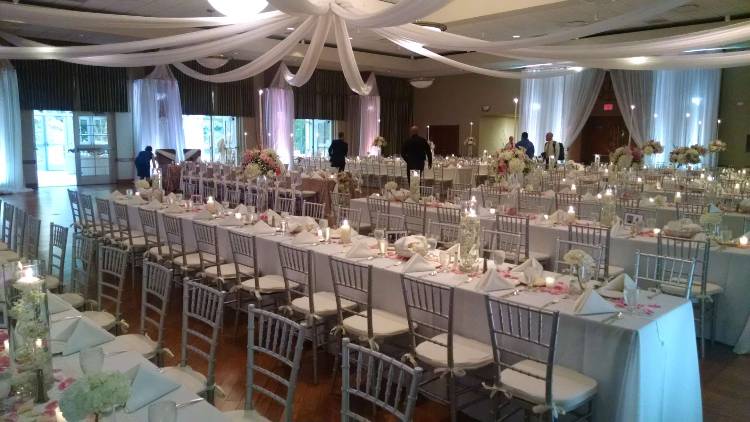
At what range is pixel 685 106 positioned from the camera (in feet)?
51.1

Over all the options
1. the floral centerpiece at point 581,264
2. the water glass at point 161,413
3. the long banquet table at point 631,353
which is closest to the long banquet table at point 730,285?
the long banquet table at point 631,353

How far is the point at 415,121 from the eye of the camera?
23.4 metres

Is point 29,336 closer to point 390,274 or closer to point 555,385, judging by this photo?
point 390,274

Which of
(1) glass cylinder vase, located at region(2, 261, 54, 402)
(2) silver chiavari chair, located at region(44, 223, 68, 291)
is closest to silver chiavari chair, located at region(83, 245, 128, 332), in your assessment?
(2) silver chiavari chair, located at region(44, 223, 68, 291)

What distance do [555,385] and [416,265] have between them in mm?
1526

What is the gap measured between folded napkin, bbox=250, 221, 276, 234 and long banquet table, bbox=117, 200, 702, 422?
2679 mm

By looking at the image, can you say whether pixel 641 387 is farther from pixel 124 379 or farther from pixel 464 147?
pixel 464 147

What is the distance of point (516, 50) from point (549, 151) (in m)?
9.25

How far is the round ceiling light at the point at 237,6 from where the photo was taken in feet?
15.9

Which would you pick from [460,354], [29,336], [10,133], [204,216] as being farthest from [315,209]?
[10,133]

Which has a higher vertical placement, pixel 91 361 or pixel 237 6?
pixel 237 6

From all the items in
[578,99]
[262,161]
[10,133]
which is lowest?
[262,161]

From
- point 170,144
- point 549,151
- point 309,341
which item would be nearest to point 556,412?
point 309,341

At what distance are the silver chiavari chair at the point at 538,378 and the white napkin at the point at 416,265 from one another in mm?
885
